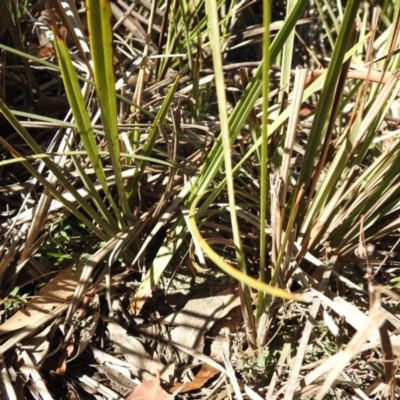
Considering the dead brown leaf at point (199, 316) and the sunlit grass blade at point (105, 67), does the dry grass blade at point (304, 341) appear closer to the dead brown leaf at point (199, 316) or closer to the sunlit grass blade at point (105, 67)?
the dead brown leaf at point (199, 316)

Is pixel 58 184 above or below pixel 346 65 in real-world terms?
below

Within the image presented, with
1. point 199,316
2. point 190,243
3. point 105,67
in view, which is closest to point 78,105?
point 105,67

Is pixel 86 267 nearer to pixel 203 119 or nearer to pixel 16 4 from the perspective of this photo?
pixel 203 119

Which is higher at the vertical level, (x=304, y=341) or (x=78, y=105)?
(x=78, y=105)

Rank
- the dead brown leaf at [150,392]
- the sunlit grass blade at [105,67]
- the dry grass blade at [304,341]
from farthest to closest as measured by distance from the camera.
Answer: the dead brown leaf at [150,392] < the dry grass blade at [304,341] < the sunlit grass blade at [105,67]

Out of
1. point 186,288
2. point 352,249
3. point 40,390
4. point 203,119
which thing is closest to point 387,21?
point 203,119

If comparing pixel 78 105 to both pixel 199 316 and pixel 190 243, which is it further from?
pixel 199 316

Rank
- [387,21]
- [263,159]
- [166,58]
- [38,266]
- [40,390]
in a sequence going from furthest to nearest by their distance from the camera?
[387,21], [166,58], [38,266], [40,390], [263,159]

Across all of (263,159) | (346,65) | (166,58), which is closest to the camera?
(263,159)

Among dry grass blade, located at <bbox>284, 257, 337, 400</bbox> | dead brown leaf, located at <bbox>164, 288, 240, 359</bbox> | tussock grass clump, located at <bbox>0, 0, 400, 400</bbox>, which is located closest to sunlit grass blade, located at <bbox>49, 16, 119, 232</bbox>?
tussock grass clump, located at <bbox>0, 0, 400, 400</bbox>

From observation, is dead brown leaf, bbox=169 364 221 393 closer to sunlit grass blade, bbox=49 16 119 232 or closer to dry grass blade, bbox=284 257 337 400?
dry grass blade, bbox=284 257 337 400

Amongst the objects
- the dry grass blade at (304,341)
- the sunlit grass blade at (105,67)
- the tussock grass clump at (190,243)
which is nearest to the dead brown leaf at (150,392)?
the tussock grass clump at (190,243)
